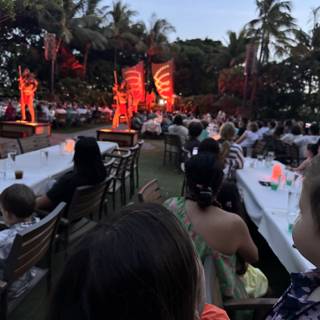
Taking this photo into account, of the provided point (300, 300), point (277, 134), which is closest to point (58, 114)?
point (277, 134)

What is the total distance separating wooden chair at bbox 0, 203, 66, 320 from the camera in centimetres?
213

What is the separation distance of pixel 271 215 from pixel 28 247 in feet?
6.32

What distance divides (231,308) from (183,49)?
124 ft

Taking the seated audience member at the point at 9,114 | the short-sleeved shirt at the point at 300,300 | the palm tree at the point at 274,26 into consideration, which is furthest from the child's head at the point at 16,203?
the palm tree at the point at 274,26

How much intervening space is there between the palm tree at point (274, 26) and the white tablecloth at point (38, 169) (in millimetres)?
22030

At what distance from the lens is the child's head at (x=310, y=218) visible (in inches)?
40.8

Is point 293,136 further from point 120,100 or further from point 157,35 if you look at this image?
point 157,35

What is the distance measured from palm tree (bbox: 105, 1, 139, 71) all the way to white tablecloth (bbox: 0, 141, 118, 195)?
29.0m

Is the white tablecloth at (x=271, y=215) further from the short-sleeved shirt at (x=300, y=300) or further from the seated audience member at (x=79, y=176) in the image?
the seated audience member at (x=79, y=176)

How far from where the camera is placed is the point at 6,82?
27.5 meters

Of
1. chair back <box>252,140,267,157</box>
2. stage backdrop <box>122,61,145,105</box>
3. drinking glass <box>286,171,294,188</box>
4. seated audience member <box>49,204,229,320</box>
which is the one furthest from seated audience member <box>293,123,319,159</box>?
seated audience member <box>49,204,229,320</box>

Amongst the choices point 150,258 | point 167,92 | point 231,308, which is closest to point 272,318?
point 150,258

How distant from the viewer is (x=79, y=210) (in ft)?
11.4

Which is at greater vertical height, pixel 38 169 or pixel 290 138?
pixel 38 169
